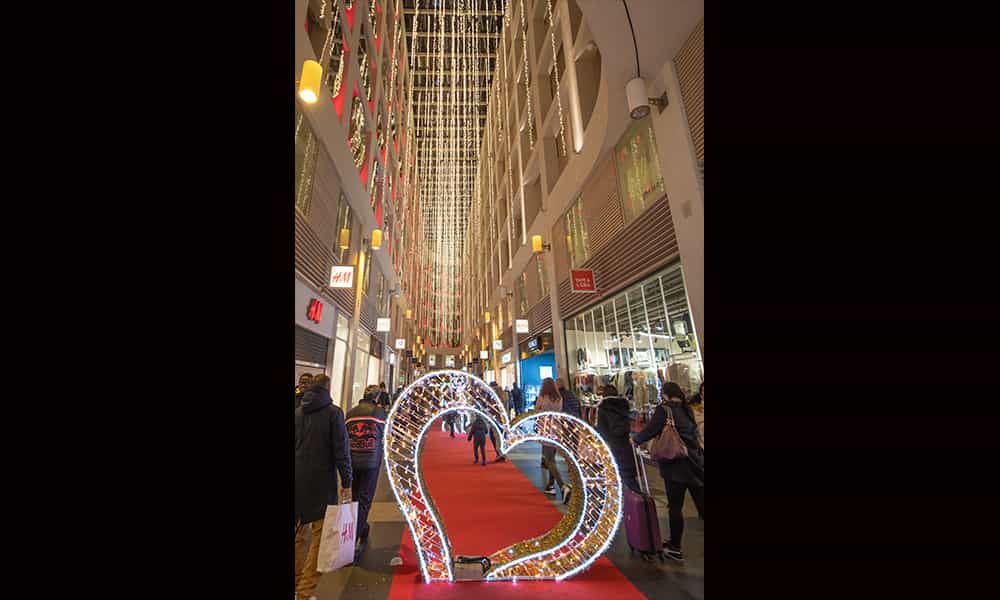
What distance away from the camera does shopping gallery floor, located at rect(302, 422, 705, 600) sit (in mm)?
3123

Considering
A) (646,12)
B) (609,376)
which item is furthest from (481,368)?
(646,12)

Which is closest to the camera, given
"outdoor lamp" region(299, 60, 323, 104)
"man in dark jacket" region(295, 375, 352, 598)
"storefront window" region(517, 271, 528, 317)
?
"man in dark jacket" region(295, 375, 352, 598)

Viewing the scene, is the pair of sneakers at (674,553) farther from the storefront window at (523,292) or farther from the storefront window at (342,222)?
the storefront window at (523,292)

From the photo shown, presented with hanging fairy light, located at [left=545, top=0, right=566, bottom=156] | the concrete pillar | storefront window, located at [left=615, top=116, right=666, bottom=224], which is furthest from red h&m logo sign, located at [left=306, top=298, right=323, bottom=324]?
hanging fairy light, located at [left=545, top=0, right=566, bottom=156]

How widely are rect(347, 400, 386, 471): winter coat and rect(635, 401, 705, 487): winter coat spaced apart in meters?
2.60

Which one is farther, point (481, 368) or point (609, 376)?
point (481, 368)

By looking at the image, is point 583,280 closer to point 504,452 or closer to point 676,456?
point 676,456

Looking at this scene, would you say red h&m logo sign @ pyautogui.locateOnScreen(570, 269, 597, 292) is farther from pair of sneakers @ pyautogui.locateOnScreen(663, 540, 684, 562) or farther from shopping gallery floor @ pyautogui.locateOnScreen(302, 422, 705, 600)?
pair of sneakers @ pyautogui.locateOnScreen(663, 540, 684, 562)

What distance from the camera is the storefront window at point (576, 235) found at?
11762mm

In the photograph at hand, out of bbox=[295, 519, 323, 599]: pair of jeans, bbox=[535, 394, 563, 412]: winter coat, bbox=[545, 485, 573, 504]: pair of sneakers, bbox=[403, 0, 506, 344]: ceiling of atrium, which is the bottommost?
bbox=[545, 485, 573, 504]: pair of sneakers

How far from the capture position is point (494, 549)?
400 centimetres
